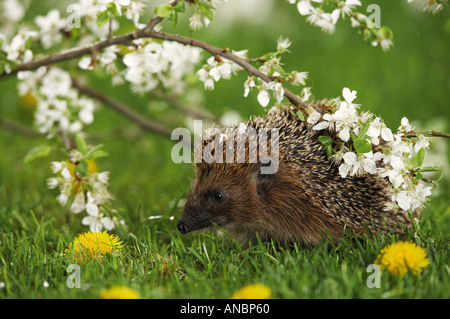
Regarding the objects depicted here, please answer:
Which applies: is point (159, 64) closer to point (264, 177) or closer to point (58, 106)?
point (58, 106)

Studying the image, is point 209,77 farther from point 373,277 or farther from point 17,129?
point 17,129

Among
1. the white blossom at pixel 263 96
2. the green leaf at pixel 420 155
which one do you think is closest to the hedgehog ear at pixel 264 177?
the white blossom at pixel 263 96

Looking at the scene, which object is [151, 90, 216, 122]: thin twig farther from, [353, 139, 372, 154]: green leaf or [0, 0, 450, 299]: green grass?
[353, 139, 372, 154]: green leaf

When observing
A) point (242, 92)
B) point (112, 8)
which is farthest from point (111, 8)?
point (242, 92)

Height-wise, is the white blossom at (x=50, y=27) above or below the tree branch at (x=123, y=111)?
above

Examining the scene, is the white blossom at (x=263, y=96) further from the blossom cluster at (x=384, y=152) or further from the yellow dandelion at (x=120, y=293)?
the yellow dandelion at (x=120, y=293)

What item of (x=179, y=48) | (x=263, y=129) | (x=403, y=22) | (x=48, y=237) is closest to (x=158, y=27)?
(x=179, y=48)
